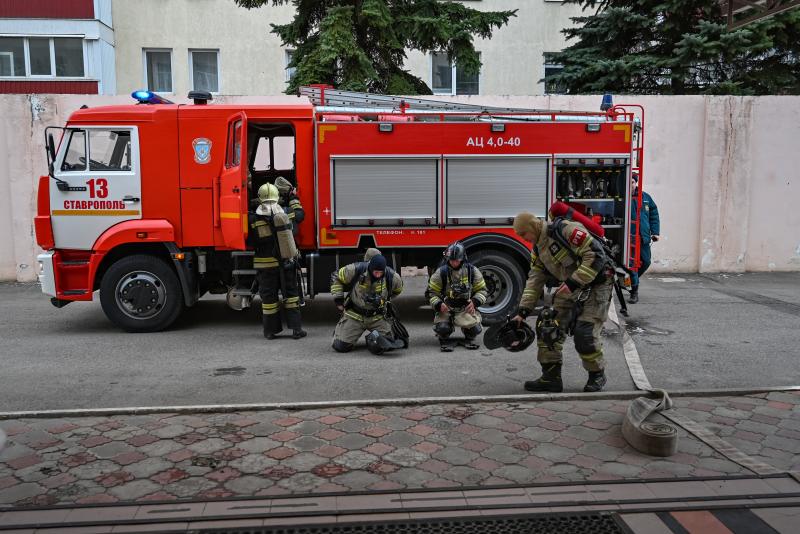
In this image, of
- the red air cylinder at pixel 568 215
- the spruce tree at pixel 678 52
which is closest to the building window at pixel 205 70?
the spruce tree at pixel 678 52

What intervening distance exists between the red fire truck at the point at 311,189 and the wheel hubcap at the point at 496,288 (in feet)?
0.06

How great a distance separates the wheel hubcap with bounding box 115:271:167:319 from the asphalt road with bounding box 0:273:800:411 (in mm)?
315

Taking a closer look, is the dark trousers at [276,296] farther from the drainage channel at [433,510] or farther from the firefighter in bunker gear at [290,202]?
the drainage channel at [433,510]

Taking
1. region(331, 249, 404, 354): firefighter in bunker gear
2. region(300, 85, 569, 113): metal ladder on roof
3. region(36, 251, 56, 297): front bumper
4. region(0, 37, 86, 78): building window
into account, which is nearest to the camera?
region(331, 249, 404, 354): firefighter in bunker gear

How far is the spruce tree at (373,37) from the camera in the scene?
1285 cm

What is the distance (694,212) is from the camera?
13055mm

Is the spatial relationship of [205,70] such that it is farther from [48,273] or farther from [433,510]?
[433,510]

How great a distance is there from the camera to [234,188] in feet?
26.7

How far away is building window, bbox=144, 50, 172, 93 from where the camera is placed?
19734 mm

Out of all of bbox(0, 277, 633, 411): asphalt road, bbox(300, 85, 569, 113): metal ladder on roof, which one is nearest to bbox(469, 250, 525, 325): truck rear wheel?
bbox(0, 277, 633, 411): asphalt road

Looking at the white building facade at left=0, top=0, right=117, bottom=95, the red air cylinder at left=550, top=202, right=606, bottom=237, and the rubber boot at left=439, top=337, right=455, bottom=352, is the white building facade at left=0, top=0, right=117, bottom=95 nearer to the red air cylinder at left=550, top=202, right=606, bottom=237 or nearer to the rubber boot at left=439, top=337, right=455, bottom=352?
the rubber boot at left=439, top=337, right=455, bottom=352

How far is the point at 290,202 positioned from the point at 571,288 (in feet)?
13.0

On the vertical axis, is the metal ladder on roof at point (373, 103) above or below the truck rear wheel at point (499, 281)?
above

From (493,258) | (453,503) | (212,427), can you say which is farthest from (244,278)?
(453,503)
